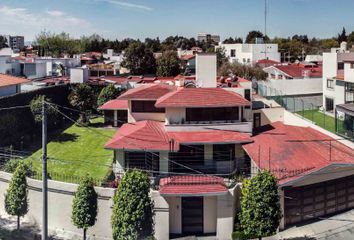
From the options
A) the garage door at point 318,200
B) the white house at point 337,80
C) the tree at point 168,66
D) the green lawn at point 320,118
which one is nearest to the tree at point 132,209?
the garage door at point 318,200

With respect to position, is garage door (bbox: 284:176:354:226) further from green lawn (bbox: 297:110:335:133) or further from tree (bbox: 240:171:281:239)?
green lawn (bbox: 297:110:335:133)

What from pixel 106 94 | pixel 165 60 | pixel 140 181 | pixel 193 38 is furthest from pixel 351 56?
pixel 193 38

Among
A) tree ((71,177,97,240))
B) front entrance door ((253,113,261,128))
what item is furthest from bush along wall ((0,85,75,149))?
front entrance door ((253,113,261,128))

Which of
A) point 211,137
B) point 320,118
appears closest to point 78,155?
point 211,137

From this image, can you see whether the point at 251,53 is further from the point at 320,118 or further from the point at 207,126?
the point at 207,126

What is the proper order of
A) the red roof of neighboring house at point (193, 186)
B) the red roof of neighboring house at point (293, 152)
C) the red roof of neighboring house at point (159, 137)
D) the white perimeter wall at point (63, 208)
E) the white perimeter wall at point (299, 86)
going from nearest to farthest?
the red roof of neighboring house at point (193, 186) → the white perimeter wall at point (63, 208) → the red roof of neighboring house at point (293, 152) → the red roof of neighboring house at point (159, 137) → the white perimeter wall at point (299, 86)

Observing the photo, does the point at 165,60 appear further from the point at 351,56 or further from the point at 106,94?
the point at 351,56

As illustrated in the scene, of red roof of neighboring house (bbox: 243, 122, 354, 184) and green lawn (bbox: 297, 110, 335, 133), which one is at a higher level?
green lawn (bbox: 297, 110, 335, 133)

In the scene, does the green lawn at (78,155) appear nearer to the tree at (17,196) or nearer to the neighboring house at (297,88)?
the tree at (17,196)
